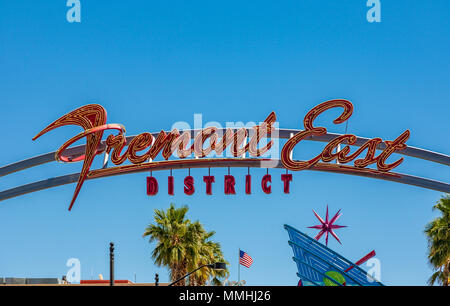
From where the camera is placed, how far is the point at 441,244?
181 feet

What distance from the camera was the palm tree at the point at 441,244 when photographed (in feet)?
179

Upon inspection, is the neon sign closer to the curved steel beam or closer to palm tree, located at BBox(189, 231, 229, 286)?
the curved steel beam

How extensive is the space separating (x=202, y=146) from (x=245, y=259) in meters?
12.5

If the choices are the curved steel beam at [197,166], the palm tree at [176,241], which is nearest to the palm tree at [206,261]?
the palm tree at [176,241]

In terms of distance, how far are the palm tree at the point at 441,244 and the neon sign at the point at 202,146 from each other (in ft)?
44.0

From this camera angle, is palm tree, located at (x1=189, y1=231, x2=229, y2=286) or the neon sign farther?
palm tree, located at (x1=189, y1=231, x2=229, y2=286)

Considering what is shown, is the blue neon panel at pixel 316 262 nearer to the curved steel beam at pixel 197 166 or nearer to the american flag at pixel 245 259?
the american flag at pixel 245 259

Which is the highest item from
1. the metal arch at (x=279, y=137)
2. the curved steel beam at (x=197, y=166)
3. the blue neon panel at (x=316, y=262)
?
the metal arch at (x=279, y=137)

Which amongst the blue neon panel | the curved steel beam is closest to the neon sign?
the curved steel beam

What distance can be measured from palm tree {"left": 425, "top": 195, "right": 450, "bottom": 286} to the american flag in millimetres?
12437

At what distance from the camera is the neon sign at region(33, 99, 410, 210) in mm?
42719
